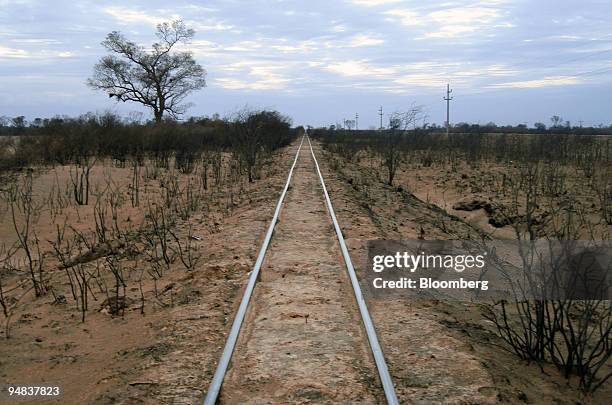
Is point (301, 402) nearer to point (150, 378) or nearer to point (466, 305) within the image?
point (150, 378)

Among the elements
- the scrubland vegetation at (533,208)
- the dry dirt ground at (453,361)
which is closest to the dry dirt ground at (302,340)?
the dry dirt ground at (453,361)

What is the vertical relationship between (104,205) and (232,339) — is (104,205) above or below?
above

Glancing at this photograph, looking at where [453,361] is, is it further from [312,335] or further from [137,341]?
[137,341]

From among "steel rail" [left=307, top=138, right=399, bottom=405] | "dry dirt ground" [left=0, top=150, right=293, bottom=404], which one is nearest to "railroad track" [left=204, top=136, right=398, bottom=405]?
"steel rail" [left=307, top=138, right=399, bottom=405]

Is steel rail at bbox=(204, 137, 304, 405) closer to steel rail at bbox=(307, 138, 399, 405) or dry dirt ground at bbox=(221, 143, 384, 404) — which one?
dry dirt ground at bbox=(221, 143, 384, 404)

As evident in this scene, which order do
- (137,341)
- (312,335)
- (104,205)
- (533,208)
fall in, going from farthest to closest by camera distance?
(104,205)
(533,208)
(137,341)
(312,335)

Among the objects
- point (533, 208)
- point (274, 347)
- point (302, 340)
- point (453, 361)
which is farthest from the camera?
point (533, 208)

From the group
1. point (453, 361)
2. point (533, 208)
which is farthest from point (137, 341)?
point (533, 208)

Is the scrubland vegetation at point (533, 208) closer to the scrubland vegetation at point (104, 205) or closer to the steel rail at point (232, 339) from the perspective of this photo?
the steel rail at point (232, 339)

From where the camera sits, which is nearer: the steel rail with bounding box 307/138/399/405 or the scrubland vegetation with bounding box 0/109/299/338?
the steel rail with bounding box 307/138/399/405

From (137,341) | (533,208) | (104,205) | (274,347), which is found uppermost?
(533,208)

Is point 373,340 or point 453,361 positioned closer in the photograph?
point 453,361

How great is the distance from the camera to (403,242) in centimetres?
988

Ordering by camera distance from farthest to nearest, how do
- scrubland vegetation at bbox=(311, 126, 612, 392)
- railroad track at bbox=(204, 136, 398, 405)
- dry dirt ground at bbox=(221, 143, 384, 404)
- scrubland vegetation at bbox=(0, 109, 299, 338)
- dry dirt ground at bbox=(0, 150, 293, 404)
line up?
1. scrubland vegetation at bbox=(0, 109, 299, 338)
2. scrubland vegetation at bbox=(311, 126, 612, 392)
3. dry dirt ground at bbox=(0, 150, 293, 404)
4. railroad track at bbox=(204, 136, 398, 405)
5. dry dirt ground at bbox=(221, 143, 384, 404)
